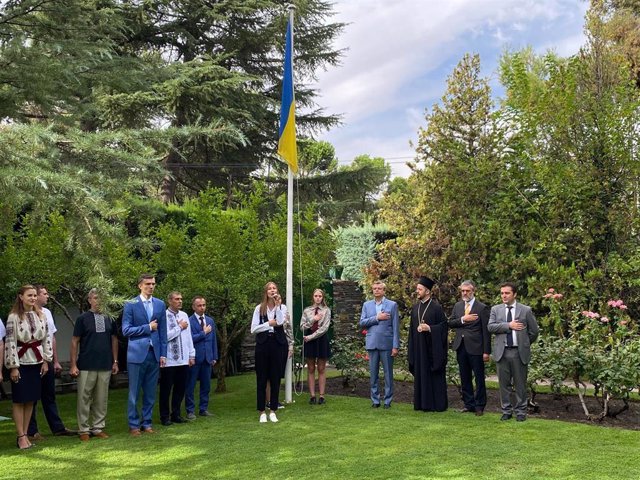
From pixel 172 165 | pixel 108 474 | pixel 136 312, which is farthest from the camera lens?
pixel 172 165

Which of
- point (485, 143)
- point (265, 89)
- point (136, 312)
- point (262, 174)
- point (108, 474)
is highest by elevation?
point (265, 89)

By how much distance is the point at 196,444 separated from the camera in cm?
721

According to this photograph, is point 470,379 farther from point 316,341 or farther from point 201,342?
point 201,342

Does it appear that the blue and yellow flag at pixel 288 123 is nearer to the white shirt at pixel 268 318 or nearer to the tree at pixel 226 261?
the tree at pixel 226 261

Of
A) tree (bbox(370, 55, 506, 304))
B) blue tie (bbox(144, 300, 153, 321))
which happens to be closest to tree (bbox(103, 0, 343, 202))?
tree (bbox(370, 55, 506, 304))

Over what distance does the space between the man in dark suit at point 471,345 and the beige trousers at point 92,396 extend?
14.8 ft

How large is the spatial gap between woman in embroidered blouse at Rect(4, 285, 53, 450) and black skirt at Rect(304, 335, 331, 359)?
150 inches

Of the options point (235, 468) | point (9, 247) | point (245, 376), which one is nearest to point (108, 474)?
point (235, 468)

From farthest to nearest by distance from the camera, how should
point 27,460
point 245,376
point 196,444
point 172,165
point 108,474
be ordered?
1. point 172,165
2. point 245,376
3. point 196,444
4. point 27,460
5. point 108,474

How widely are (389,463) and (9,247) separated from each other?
6908mm

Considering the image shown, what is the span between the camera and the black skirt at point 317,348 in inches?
386

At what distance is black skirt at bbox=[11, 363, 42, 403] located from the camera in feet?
23.3

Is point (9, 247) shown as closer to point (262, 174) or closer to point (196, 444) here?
point (196, 444)

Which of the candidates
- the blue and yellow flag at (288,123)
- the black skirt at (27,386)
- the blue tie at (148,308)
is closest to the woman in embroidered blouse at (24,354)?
the black skirt at (27,386)
